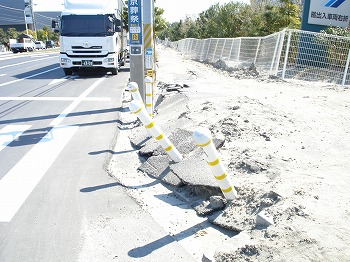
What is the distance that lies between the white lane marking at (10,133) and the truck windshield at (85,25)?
363 inches

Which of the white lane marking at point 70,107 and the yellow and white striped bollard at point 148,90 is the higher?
the yellow and white striped bollard at point 148,90

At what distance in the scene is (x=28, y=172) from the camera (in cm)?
507

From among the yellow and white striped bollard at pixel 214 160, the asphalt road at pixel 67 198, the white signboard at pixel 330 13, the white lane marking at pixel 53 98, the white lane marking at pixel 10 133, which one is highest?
the white signboard at pixel 330 13

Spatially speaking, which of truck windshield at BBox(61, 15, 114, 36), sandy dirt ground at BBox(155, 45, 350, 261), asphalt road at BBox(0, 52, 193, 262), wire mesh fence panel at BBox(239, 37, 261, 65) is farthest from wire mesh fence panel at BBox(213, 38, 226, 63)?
asphalt road at BBox(0, 52, 193, 262)

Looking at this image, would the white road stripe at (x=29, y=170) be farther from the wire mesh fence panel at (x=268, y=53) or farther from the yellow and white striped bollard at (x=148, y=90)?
the wire mesh fence panel at (x=268, y=53)

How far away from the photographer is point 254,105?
25.5ft

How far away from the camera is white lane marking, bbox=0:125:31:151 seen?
6.44 metres

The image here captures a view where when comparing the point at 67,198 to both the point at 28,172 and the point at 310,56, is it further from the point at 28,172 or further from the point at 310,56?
the point at 310,56

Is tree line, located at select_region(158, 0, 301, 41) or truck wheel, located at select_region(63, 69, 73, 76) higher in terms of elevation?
tree line, located at select_region(158, 0, 301, 41)

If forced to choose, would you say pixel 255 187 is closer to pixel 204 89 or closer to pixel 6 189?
pixel 6 189

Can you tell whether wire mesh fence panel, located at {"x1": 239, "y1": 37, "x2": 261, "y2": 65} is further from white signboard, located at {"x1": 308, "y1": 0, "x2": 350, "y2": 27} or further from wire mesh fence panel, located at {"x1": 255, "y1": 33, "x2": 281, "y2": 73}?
white signboard, located at {"x1": 308, "y1": 0, "x2": 350, "y2": 27}

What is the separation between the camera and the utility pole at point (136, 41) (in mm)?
8367

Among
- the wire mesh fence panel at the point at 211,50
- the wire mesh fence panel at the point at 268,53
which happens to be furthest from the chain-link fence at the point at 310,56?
the wire mesh fence panel at the point at 211,50

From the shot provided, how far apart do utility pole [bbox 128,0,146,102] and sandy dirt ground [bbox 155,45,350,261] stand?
1.57 metres
